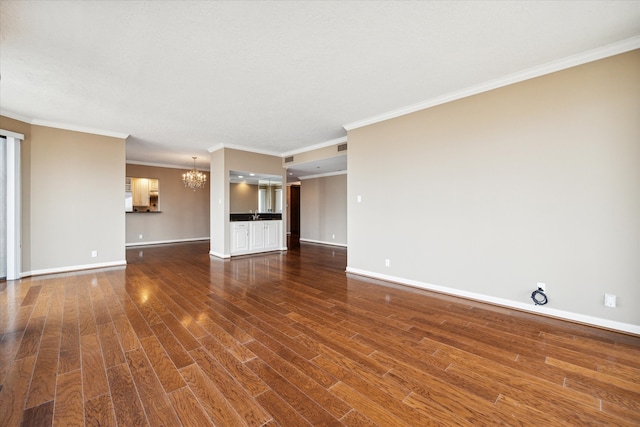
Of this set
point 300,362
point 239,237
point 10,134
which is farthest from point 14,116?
point 300,362

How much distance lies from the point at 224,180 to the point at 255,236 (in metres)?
1.68

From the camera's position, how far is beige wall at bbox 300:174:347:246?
8.35 meters

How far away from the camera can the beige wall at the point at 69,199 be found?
446cm

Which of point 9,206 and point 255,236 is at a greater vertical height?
point 9,206

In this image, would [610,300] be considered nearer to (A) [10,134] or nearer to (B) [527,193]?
(B) [527,193]

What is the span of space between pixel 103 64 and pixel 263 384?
137 inches

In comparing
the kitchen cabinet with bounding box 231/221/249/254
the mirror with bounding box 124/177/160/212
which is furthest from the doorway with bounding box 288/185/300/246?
the mirror with bounding box 124/177/160/212

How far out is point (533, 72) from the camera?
2877 mm

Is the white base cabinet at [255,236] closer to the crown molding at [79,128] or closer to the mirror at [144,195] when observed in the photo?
the crown molding at [79,128]

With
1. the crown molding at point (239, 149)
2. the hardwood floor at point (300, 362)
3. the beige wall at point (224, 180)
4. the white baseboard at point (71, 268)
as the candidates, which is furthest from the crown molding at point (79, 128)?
the hardwood floor at point (300, 362)

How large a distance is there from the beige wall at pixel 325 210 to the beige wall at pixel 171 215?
12.1 ft

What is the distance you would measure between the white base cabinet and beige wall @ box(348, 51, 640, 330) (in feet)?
12.5

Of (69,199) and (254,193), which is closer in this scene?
(69,199)

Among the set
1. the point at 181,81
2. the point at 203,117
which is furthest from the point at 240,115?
the point at 181,81
